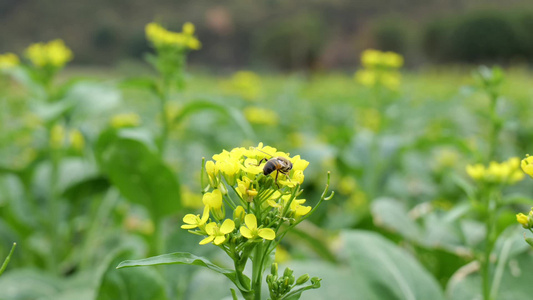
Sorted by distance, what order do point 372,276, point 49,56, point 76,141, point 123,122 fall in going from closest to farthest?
point 372,276
point 49,56
point 123,122
point 76,141

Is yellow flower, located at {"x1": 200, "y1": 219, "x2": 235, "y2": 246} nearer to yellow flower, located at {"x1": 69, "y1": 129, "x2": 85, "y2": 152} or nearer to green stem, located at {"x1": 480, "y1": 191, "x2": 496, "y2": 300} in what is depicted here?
green stem, located at {"x1": 480, "y1": 191, "x2": 496, "y2": 300}

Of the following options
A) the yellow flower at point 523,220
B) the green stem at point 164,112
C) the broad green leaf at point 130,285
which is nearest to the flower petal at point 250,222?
the yellow flower at point 523,220

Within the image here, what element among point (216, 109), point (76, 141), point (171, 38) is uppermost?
point (76, 141)

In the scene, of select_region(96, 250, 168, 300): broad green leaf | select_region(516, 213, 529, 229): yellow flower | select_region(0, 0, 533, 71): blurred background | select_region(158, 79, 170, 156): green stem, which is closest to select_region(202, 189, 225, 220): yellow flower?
select_region(516, 213, 529, 229): yellow flower

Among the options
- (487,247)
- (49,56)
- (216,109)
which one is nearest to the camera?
(487,247)

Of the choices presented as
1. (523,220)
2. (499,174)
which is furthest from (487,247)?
(523,220)

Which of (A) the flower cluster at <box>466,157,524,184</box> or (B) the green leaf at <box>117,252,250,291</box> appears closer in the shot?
(B) the green leaf at <box>117,252,250,291</box>

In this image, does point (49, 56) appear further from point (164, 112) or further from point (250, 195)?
point (250, 195)

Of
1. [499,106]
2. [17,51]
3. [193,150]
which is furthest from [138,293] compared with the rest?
[17,51]
